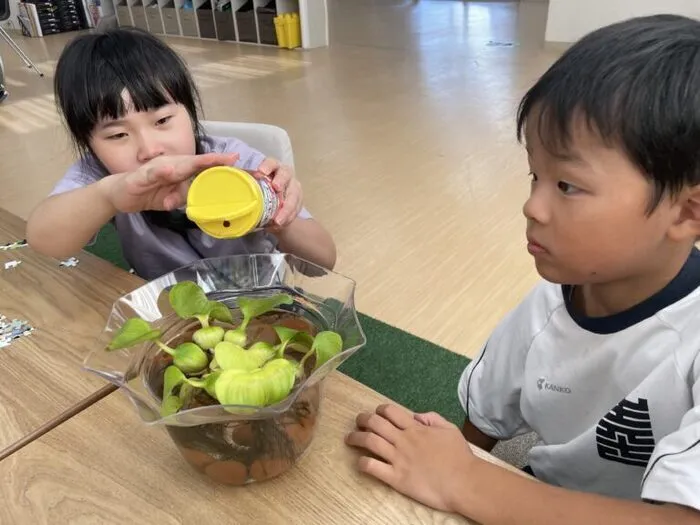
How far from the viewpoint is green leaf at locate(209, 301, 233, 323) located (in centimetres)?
52

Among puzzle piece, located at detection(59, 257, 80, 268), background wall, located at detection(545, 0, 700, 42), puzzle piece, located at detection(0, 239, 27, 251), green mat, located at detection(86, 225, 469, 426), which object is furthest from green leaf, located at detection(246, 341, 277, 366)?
background wall, located at detection(545, 0, 700, 42)

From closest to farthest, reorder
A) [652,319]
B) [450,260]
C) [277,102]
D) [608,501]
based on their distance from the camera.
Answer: [608,501], [652,319], [450,260], [277,102]

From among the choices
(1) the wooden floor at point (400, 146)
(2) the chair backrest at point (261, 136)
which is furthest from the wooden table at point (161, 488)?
(1) the wooden floor at point (400, 146)

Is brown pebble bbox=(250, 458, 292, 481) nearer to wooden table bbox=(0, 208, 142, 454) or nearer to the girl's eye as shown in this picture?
wooden table bbox=(0, 208, 142, 454)

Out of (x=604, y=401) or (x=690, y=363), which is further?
(x=604, y=401)

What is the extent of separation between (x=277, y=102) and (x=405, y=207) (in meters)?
1.61

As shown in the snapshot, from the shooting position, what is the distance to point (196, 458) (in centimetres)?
47

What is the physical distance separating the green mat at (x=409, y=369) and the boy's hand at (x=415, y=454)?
2.49 ft

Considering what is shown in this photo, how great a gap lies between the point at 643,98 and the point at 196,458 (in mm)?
463

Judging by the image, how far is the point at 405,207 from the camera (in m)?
2.17

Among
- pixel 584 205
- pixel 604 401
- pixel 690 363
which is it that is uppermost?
pixel 584 205

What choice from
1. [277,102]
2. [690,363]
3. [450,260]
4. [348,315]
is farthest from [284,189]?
[277,102]

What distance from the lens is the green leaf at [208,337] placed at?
470 millimetres

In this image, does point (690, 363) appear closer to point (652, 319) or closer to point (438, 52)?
point (652, 319)
